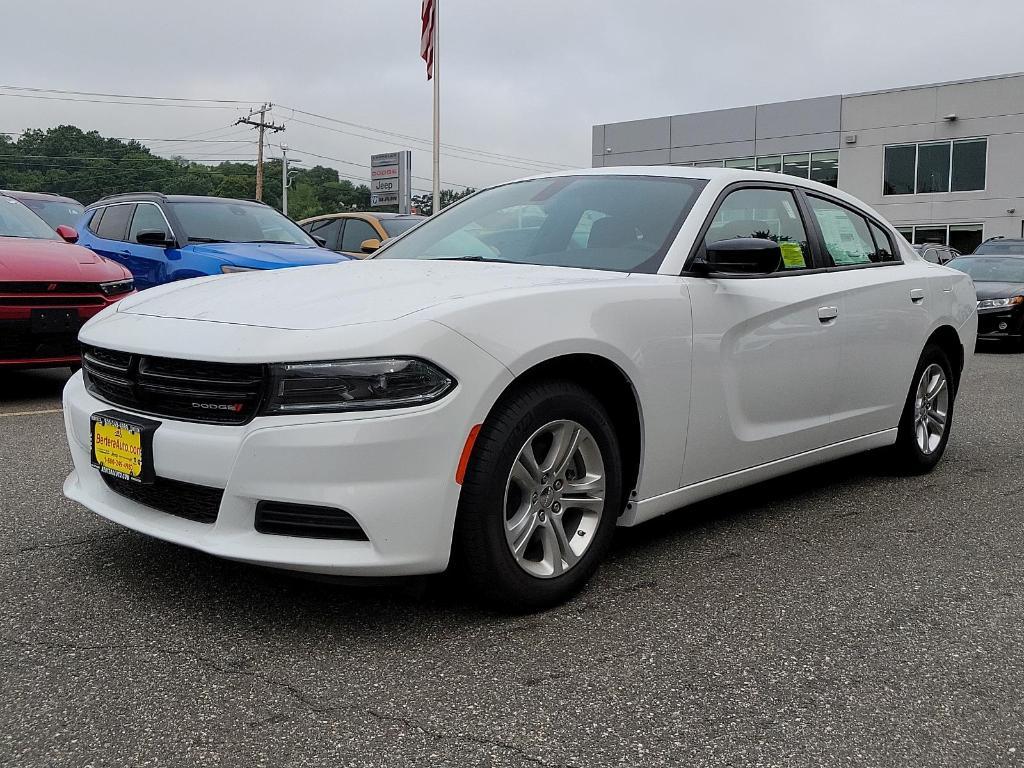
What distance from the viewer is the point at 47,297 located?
6.80 meters

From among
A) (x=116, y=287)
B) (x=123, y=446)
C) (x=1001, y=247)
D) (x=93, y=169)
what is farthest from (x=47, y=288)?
(x=93, y=169)

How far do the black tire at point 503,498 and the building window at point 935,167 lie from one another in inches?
1290

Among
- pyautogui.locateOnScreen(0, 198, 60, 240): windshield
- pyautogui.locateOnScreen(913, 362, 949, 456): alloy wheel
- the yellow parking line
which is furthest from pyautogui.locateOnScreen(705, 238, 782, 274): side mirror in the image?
pyautogui.locateOnScreen(0, 198, 60, 240): windshield

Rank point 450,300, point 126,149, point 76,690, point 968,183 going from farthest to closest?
point 126,149, point 968,183, point 450,300, point 76,690

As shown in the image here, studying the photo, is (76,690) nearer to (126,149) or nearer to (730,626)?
(730,626)

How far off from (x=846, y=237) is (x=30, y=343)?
5182 millimetres

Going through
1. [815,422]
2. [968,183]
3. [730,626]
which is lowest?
[730,626]

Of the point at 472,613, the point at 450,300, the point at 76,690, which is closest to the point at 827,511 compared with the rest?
the point at 472,613

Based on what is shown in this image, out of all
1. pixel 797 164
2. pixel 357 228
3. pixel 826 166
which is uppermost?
pixel 797 164

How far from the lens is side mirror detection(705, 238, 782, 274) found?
11.8 ft

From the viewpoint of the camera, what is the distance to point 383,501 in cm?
271

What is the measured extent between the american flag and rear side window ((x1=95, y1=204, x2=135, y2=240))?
11925 mm

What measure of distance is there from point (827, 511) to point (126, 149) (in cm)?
7011

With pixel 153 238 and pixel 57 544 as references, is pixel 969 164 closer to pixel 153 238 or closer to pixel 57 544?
pixel 153 238
